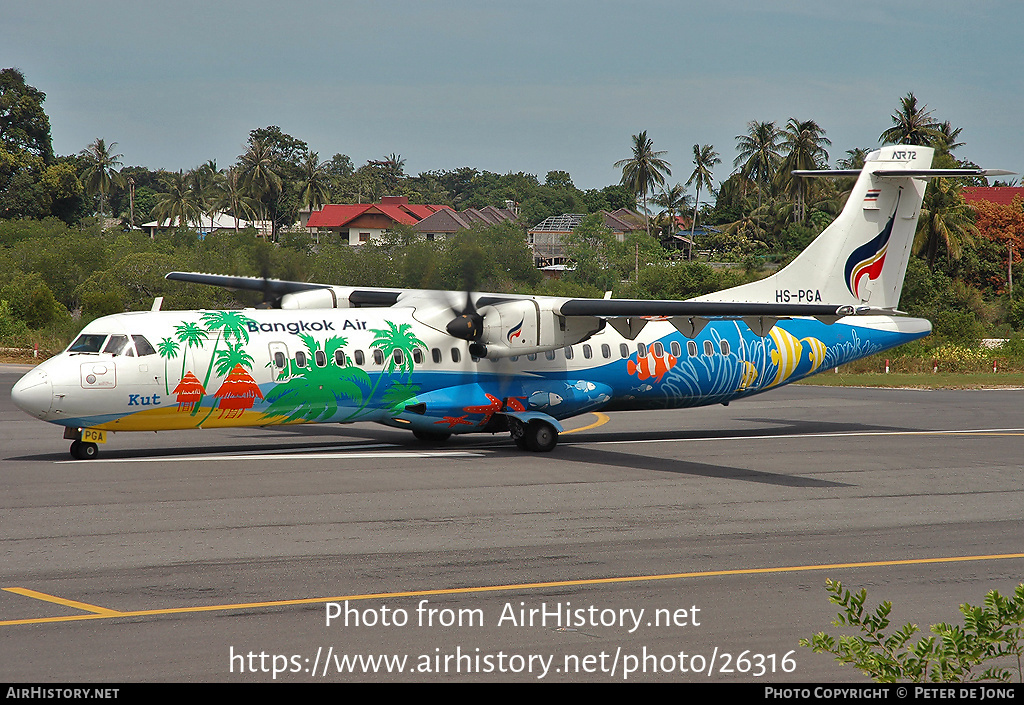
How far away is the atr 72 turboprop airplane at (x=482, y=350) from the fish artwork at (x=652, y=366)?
31mm

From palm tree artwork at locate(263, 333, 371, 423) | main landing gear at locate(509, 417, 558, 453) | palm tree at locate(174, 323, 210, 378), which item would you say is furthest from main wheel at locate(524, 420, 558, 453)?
palm tree at locate(174, 323, 210, 378)

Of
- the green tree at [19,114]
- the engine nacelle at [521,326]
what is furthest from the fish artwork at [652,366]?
the green tree at [19,114]

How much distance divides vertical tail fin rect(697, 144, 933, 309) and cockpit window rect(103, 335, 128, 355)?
45.0ft

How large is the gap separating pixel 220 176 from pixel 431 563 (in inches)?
5079

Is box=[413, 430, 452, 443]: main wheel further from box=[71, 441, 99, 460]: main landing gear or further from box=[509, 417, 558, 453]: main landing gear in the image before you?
box=[71, 441, 99, 460]: main landing gear

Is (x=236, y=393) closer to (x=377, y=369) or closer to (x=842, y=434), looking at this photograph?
(x=377, y=369)

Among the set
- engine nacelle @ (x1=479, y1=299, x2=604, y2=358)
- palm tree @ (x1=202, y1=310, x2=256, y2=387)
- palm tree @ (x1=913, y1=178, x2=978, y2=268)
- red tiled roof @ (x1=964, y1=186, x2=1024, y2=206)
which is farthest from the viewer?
red tiled roof @ (x1=964, y1=186, x2=1024, y2=206)

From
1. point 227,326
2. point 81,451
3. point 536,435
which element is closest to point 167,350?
point 227,326

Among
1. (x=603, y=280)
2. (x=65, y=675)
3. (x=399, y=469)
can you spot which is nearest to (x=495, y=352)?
(x=399, y=469)

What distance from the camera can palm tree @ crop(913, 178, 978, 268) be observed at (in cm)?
7019

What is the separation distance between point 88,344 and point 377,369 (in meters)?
5.35

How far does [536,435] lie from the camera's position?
21.5 m

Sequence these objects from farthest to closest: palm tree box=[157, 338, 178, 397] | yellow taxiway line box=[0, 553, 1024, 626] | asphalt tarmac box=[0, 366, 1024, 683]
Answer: palm tree box=[157, 338, 178, 397]
yellow taxiway line box=[0, 553, 1024, 626]
asphalt tarmac box=[0, 366, 1024, 683]

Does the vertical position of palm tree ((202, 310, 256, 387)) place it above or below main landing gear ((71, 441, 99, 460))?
above
